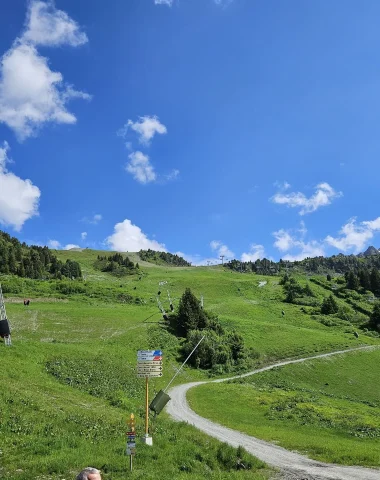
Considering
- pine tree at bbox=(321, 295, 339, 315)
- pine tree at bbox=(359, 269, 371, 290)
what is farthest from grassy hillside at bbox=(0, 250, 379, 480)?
pine tree at bbox=(359, 269, 371, 290)

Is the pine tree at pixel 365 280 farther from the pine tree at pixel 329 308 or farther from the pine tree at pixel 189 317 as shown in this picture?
the pine tree at pixel 189 317

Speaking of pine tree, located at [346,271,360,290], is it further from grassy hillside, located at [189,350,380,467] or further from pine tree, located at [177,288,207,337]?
pine tree, located at [177,288,207,337]

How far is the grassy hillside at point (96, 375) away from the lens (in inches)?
630

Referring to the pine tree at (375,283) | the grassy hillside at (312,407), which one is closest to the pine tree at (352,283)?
the pine tree at (375,283)

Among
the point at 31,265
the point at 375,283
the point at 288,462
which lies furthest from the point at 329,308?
the point at 288,462

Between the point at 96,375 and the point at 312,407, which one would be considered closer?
the point at 312,407

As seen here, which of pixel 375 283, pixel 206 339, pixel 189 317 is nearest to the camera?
pixel 206 339

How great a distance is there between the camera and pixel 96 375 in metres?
41.9

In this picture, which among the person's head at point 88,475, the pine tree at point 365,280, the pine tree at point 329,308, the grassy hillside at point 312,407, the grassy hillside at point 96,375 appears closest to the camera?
the person's head at point 88,475

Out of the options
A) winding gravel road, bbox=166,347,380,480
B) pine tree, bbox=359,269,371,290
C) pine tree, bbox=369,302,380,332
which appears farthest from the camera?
pine tree, bbox=359,269,371,290

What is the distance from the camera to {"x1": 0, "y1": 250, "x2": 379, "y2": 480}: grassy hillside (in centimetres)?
1599

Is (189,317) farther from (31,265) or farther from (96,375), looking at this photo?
(31,265)

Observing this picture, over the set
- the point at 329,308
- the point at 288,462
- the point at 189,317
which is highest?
the point at 189,317

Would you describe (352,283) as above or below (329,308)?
above
